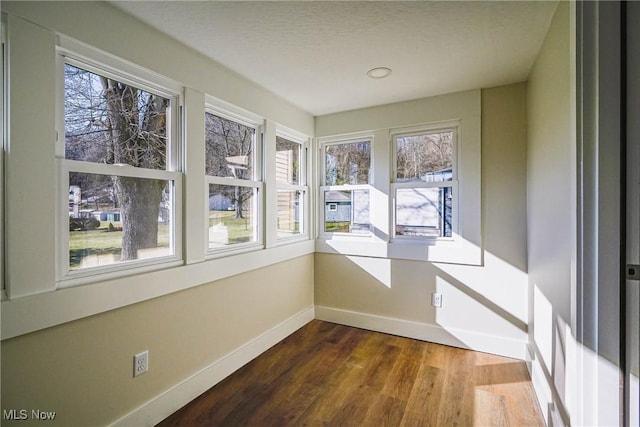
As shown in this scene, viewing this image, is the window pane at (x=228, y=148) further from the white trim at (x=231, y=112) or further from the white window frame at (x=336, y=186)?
the white window frame at (x=336, y=186)

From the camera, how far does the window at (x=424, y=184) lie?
9.73ft

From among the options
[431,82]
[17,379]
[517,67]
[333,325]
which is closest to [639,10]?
[517,67]

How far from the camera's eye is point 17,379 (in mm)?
1310

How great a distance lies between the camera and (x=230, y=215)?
8.36 feet

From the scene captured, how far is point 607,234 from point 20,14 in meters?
2.67

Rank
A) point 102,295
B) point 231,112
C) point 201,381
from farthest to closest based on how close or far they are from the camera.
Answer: point 231,112 < point 201,381 < point 102,295

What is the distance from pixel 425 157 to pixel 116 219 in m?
2.68

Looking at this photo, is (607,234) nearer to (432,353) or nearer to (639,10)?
(639,10)

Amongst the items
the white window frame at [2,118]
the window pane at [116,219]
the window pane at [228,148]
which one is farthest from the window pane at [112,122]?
the window pane at [228,148]

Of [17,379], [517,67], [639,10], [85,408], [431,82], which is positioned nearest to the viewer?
[639,10]

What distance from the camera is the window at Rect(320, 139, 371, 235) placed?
3.40m

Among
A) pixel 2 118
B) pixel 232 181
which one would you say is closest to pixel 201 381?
pixel 232 181

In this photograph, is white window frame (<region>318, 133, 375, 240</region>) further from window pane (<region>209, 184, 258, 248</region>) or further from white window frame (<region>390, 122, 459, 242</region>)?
window pane (<region>209, 184, 258, 248</region>)

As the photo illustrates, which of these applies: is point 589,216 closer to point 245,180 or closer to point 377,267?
point 377,267
